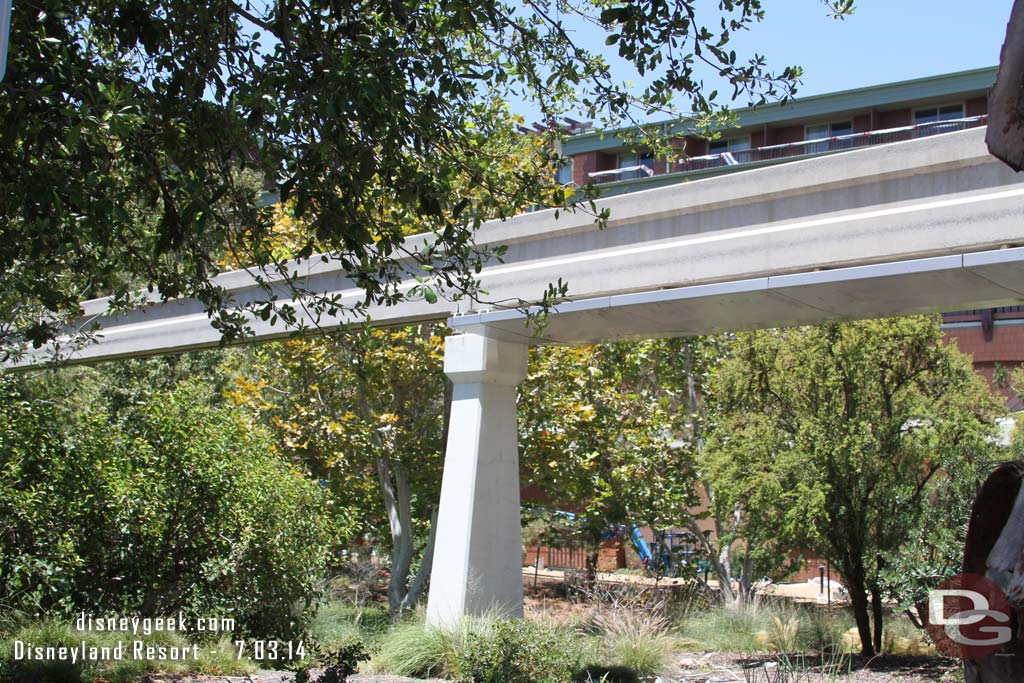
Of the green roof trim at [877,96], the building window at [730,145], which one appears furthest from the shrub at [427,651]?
the building window at [730,145]

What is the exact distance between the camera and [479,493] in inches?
470

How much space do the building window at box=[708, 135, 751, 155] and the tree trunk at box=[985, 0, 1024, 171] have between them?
1472 inches

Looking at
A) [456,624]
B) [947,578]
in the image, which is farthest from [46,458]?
[947,578]

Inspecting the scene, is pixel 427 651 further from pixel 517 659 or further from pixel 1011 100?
pixel 1011 100

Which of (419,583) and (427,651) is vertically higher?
(419,583)

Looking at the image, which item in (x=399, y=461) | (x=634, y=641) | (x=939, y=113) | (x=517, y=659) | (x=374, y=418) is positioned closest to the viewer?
(x=517, y=659)

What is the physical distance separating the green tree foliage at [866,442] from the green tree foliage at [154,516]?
6181mm

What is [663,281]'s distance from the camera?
10898 mm

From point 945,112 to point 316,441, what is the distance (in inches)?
1047

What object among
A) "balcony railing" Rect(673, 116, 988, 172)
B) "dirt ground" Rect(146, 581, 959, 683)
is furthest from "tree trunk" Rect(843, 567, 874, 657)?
"balcony railing" Rect(673, 116, 988, 172)

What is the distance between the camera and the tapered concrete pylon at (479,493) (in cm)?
1166

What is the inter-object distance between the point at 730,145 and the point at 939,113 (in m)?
7.75

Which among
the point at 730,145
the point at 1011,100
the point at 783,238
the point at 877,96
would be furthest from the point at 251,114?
the point at 730,145

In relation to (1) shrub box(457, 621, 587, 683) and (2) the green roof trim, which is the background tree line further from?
(2) the green roof trim
